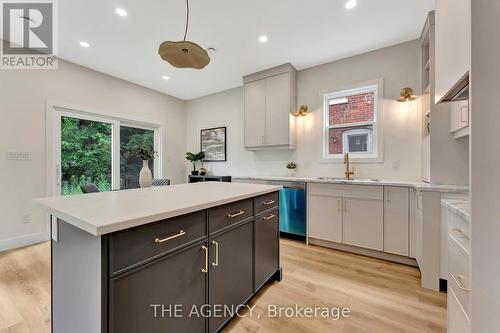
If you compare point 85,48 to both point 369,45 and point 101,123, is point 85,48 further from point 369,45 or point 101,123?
point 369,45

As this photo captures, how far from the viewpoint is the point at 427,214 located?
1.94 metres

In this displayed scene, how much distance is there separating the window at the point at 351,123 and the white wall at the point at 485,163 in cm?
241

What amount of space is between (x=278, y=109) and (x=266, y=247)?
2437 mm

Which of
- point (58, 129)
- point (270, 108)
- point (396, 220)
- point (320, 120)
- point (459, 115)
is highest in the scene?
point (270, 108)

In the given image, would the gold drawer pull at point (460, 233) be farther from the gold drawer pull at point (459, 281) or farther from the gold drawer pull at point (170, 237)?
the gold drawer pull at point (170, 237)

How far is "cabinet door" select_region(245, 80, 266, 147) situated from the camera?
3.72 m

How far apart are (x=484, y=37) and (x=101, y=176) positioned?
4.83 metres

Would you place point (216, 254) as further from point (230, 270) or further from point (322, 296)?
point (322, 296)

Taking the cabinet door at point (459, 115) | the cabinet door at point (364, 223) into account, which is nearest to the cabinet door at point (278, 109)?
the cabinet door at point (364, 223)

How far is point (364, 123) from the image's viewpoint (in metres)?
3.12

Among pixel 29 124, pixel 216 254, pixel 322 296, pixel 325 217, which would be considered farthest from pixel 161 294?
pixel 29 124

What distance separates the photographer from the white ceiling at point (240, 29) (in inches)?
86.5

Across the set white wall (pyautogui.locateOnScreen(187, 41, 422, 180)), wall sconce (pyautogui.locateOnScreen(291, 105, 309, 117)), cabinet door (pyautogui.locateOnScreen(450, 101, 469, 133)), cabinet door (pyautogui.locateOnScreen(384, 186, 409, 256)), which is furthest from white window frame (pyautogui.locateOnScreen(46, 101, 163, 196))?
cabinet door (pyautogui.locateOnScreen(450, 101, 469, 133))

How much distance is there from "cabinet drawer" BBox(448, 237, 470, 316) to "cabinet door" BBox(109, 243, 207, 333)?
4.21ft
